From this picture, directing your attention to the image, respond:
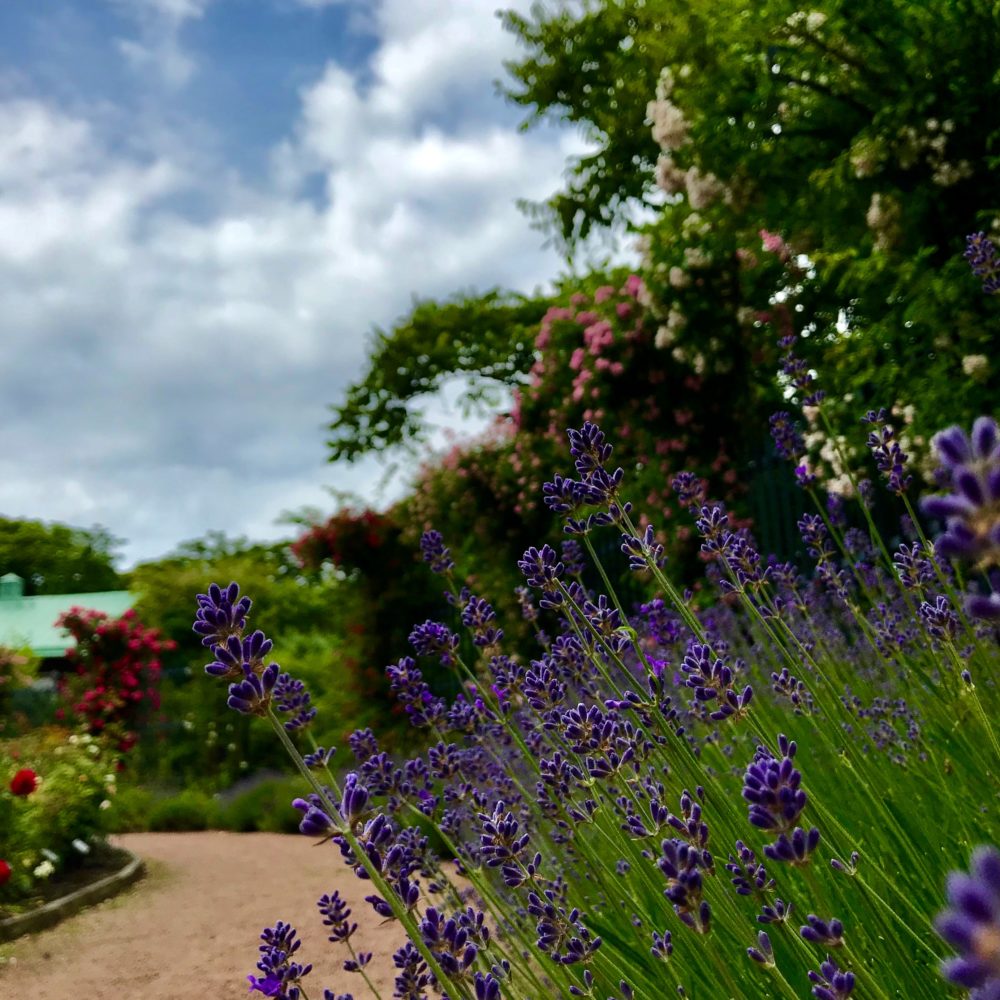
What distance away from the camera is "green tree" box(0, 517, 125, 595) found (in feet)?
146

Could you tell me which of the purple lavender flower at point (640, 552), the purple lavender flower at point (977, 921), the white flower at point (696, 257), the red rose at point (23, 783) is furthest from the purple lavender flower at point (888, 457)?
the red rose at point (23, 783)

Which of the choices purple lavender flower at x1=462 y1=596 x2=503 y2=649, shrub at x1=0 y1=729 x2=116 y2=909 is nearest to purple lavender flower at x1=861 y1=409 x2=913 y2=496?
purple lavender flower at x1=462 y1=596 x2=503 y2=649

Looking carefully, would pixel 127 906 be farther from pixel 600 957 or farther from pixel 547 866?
pixel 600 957

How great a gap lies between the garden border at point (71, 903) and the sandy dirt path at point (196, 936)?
3.6 inches

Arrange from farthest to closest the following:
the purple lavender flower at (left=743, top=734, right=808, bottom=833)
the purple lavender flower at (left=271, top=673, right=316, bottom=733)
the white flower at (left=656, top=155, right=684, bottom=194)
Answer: the white flower at (left=656, top=155, right=684, bottom=194), the purple lavender flower at (left=271, top=673, right=316, bottom=733), the purple lavender flower at (left=743, top=734, right=808, bottom=833)

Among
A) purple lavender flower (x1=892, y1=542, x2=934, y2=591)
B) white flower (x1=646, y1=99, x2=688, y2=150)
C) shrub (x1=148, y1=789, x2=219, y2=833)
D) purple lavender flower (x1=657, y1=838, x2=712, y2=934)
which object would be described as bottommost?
purple lavender flower (x1=657, y1=838, x2=712, y2=934)

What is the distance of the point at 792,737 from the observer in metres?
3.62

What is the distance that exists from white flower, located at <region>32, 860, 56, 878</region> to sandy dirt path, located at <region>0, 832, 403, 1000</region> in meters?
0.50

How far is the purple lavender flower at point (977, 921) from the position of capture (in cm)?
48

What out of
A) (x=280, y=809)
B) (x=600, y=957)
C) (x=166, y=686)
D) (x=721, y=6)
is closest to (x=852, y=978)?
(x=600, y=957)

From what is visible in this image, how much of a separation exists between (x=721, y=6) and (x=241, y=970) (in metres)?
6.95

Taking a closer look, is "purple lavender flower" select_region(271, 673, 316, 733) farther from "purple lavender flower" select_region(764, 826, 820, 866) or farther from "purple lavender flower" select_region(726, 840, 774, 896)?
"purple lavender flower" select_region(764, 826, 820, 866)

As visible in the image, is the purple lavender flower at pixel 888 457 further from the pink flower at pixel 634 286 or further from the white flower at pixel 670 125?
the pink flower at pixel 634 286

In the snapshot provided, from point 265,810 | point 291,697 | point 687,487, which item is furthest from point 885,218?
point 265,810
